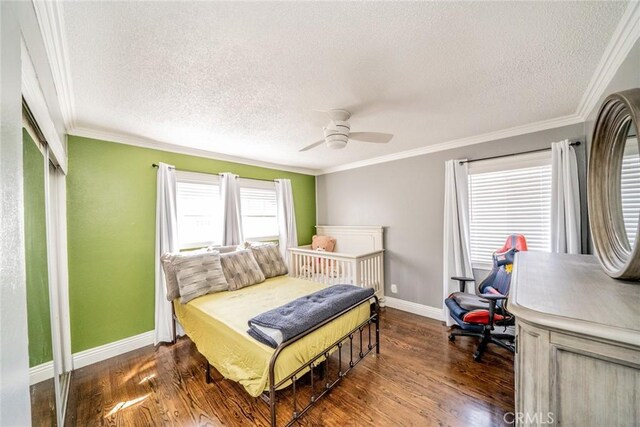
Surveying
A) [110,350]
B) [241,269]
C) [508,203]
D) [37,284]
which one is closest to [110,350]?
[110,350]

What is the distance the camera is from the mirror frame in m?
1.08

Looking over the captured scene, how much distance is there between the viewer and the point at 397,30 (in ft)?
3.96

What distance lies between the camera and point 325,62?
4.73 feet

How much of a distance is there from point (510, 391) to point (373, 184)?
9.34 ft

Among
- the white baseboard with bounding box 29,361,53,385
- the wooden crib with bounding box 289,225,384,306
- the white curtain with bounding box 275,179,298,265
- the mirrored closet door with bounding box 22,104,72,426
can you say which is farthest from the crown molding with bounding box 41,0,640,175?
the white baseboard with bounding box 29,361,53,385

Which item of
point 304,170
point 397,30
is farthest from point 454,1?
point 304,170

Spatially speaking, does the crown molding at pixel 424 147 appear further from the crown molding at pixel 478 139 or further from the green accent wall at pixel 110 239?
the green accent wall at pixel 110 239

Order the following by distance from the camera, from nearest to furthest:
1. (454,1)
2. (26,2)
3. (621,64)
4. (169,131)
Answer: (26,2)
(454,1)
(621,64)
(169,131)

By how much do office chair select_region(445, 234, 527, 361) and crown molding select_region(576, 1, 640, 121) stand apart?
4.47ft

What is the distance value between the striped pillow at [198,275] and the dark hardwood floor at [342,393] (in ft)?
2.31

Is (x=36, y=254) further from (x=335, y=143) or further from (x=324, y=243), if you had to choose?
(x=324, y=243)

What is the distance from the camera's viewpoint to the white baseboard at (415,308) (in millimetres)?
3229

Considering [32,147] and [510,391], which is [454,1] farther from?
[510,391]

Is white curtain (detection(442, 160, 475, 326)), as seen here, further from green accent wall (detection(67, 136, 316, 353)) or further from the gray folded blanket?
green accent wall (detection(67, 136, 316, 353))
